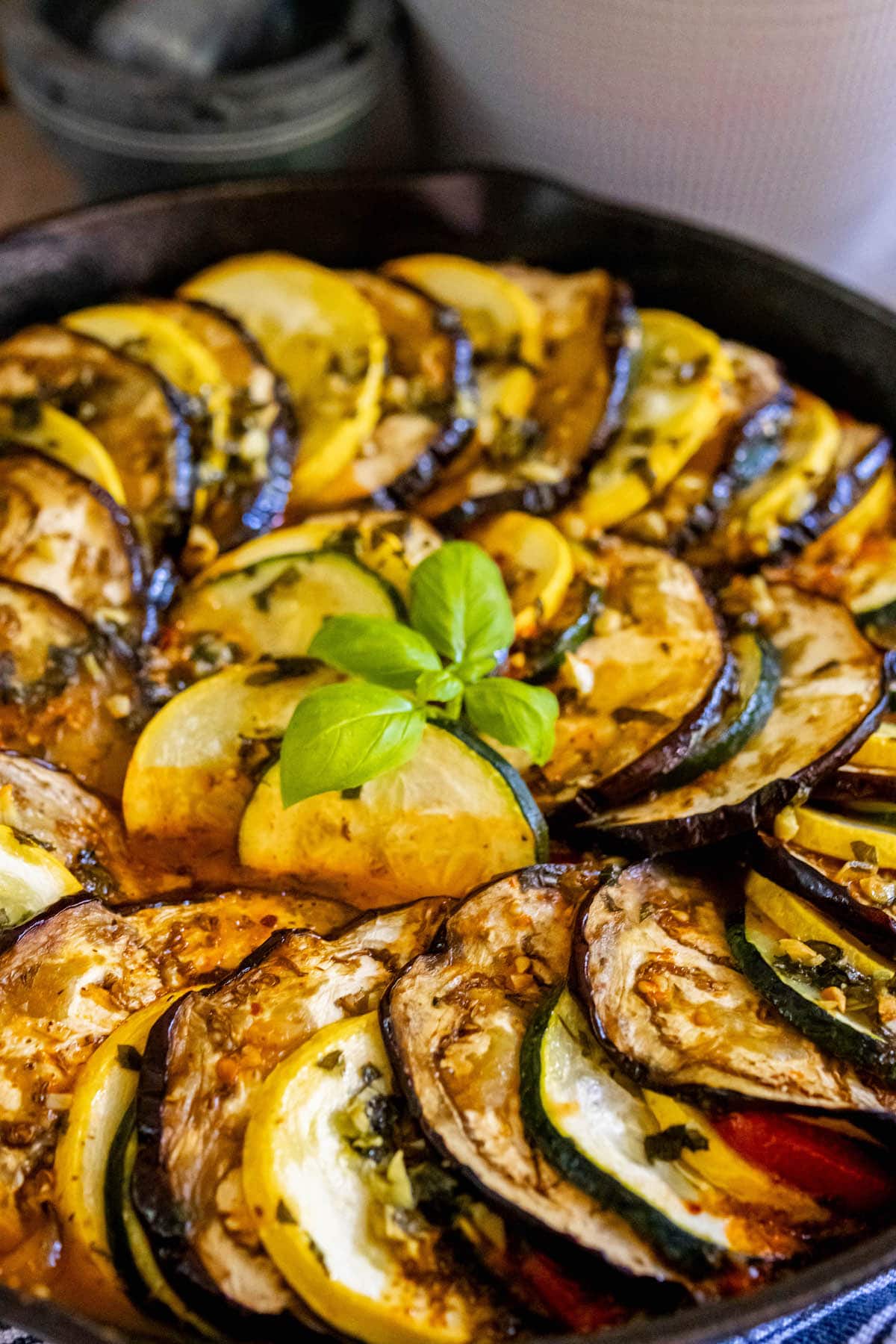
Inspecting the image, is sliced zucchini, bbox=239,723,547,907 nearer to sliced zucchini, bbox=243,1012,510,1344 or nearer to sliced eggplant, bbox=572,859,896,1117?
sliced eggplant, bbox=572,859,896,1117

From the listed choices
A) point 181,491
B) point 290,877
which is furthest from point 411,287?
point 290,877

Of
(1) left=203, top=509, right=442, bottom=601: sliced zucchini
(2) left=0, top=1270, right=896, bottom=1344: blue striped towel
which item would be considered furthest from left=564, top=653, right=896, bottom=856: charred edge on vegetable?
(2) left=0, top=1270, right=896, bottom=1344: blue striped towel

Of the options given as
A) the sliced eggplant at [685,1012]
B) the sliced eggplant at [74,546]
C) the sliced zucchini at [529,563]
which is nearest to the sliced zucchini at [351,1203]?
the sliced eggplant at [685,1012]

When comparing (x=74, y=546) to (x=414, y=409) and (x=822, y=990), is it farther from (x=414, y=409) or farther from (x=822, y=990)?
(x=822, y=990)

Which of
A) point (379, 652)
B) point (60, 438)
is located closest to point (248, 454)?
point (60, 438)

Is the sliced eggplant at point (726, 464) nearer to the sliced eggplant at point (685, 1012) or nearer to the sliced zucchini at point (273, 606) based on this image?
the sliced zucchini at point (273, 606)
